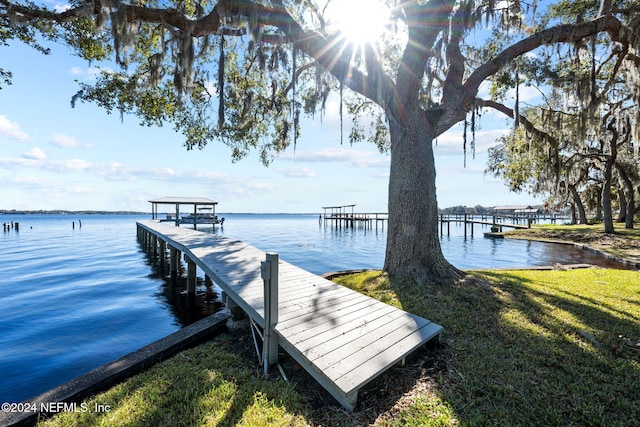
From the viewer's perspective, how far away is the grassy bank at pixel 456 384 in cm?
257

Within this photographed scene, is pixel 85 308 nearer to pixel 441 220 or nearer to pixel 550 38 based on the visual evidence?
pixel 550 38

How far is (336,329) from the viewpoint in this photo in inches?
140

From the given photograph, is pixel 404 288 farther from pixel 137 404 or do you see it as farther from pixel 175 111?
pixel 175 111

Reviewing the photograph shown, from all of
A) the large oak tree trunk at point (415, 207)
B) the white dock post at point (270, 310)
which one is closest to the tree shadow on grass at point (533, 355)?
the large oak tree trunk at point (415, 207)

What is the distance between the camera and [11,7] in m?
6.08

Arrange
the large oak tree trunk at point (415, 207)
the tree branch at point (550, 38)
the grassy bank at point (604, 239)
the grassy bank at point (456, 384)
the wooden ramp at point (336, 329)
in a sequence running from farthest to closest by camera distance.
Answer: the grassy bank at point (604, 239), the tree branch at point (550, 38), the large oak tree trunk at point (415, 207), the wooden ramp at point (336, 329), the grassy bank at point (456, 384)

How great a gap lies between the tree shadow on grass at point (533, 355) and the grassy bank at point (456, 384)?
13mm

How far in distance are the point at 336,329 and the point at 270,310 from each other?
839 millimetres

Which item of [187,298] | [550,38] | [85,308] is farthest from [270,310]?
[550,38]

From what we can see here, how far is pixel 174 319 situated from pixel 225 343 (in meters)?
3.90

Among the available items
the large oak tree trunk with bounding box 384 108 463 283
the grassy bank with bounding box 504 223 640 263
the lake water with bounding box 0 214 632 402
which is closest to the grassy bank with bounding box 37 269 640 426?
the large oak tree trunk with bounding box 384 108 463 283

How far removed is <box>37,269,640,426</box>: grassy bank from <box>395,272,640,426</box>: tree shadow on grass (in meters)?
0.01

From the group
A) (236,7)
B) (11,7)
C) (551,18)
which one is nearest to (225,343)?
(236,7)

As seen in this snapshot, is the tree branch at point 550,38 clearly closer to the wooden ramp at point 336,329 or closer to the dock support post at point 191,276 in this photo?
the wooden ramp at point 336,329
